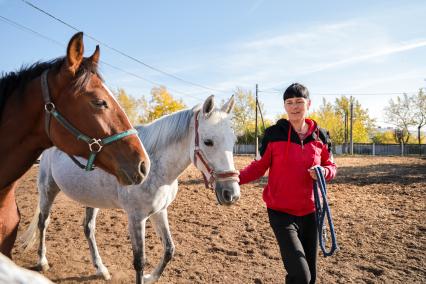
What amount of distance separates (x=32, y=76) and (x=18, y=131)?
35 centimetres

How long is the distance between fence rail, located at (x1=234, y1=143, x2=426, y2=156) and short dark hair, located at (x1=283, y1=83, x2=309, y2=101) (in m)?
41.2

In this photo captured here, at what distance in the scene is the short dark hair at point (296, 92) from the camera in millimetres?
2672

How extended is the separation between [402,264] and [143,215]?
3534 millimetres

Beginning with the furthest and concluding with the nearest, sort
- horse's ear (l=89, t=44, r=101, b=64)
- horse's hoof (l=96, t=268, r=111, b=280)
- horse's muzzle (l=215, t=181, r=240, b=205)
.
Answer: horse's hoof (l=96, t=268, r=111, b=280), horse's muzzle (l=215, t=181, r=240, b=205), horse's ear (l=89, t=44, r=101, b=64)

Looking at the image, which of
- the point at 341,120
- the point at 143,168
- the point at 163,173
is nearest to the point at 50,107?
the point at 143,168

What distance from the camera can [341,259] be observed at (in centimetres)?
455

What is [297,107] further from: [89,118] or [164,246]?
[164,246]

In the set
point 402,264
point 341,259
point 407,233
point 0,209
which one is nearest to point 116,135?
point 0,209

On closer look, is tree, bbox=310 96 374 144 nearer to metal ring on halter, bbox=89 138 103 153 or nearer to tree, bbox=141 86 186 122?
tree, bbox=141 86 186 122

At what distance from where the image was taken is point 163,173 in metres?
3.35

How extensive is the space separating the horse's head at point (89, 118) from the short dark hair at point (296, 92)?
4.53ft

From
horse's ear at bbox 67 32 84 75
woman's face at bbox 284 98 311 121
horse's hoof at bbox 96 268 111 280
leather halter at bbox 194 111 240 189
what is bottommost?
horse's hoof at bbox 96 268 111 280

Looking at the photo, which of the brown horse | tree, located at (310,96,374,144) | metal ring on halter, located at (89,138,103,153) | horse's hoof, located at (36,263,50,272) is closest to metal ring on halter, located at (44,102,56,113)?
the brown horse

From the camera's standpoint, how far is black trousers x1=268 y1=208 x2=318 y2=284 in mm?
2359
